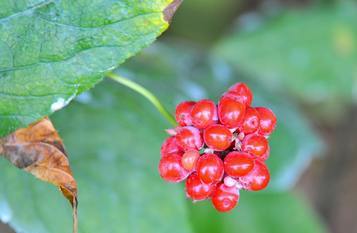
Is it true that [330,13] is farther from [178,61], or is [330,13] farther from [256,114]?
[256,114]

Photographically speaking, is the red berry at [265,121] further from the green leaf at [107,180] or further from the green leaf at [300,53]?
the green leaf at [300,53]

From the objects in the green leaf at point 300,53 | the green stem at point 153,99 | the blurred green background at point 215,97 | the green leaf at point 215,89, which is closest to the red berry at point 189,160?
the green stem at point 153,99

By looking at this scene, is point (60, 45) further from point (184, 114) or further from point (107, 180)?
point (107, 180)

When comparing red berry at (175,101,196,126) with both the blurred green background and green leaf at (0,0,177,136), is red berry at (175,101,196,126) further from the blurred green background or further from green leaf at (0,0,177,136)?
the blurred green background

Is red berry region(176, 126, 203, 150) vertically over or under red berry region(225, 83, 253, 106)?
under

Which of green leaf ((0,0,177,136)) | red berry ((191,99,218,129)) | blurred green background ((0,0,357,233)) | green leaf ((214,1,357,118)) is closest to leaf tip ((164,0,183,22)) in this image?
green leaf ((0,0,177,136))

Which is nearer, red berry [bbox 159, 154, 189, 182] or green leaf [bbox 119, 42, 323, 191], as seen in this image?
red berry [bbox 159, 154, 189, 182]

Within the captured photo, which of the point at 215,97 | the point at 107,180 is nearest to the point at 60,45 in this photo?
the point at 107,180
